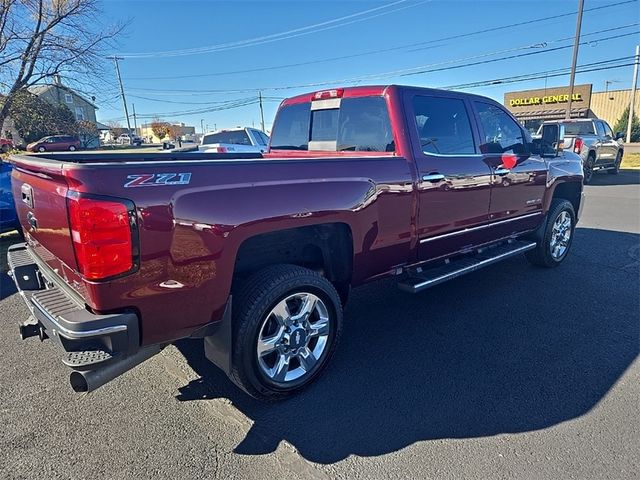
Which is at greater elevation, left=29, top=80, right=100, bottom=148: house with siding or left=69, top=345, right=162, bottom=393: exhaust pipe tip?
left=29, top=80, right=100, bottom=148: house with siding

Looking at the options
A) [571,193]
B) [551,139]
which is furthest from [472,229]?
[571,193]

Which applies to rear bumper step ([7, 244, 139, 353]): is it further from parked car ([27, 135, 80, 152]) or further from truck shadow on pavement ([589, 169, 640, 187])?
parked car ([27, 135, 80, 152])

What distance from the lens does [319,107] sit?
160 inches

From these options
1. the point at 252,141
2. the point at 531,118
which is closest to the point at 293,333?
the point at 252,141

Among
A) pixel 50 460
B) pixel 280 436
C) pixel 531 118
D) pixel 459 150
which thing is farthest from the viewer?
pixel 531 118

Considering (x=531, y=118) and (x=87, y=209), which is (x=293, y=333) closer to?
(x=87, y=209)

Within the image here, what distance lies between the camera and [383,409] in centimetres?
264

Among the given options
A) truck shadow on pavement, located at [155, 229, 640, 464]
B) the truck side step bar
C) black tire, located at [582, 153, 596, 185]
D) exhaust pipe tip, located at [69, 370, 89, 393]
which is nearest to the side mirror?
the truck side step bar

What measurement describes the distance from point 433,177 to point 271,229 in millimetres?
1596

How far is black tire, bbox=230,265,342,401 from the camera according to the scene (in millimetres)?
2477

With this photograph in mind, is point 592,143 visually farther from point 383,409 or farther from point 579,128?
point 383,409

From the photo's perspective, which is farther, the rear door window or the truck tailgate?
the rear door window

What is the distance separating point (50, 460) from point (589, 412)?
3.16 metres

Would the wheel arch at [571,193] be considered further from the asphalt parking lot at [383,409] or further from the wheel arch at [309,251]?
the wheel arch at [309,251]
